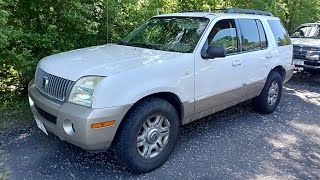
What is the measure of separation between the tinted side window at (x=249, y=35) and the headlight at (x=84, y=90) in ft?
8.35

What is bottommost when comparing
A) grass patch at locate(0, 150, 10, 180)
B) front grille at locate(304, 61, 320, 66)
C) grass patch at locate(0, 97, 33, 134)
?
grass patch at locate(0, 150, 10, 180)

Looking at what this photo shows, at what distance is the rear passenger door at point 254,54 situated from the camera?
15.5ft

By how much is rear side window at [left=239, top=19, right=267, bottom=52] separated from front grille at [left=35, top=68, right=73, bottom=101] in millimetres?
2707

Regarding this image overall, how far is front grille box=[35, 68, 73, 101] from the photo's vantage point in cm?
317

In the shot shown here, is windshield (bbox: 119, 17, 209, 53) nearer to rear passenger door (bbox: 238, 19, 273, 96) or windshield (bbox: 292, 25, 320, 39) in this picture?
rear passenger door (bbox: 238, 19, 273, 96)

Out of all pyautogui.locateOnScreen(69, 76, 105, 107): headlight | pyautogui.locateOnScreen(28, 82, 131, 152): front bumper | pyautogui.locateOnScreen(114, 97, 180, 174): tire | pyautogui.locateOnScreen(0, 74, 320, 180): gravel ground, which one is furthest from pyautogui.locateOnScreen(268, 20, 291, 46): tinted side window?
pyautogui.locateOnScreen(69, 76, 105, 107): headlight

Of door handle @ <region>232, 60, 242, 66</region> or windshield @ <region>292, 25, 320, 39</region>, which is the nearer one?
door handle @ <region>232, 60, 242, 66</region>

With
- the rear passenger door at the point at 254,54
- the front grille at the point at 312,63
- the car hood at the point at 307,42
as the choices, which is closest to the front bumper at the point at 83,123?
the rear passenger door at the point at 254,54

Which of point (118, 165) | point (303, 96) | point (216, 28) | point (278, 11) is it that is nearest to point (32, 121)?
point (118, 165)

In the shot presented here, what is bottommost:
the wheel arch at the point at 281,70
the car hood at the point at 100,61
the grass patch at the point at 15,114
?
the grass patch at the point at 15,114

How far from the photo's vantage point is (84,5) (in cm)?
532

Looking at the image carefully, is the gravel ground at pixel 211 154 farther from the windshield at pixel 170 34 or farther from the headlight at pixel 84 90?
the windshield at pixel 170 34

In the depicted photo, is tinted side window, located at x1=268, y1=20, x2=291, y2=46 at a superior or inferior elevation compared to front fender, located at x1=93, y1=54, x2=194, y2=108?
superior

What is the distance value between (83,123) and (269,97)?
376 centimetres
